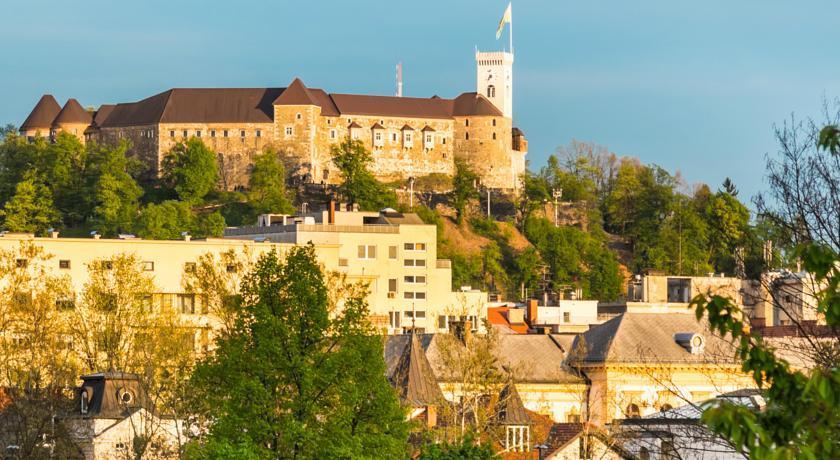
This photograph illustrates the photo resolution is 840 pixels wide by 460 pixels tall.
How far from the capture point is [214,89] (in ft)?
543

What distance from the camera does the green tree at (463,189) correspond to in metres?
160

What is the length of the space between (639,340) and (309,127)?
9220 centimetres

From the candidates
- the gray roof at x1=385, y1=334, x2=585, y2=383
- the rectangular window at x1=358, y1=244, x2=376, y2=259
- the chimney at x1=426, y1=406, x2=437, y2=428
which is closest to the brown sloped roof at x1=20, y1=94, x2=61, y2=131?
the rectangular window at x1=358, y1=244, x2=376, y2=259

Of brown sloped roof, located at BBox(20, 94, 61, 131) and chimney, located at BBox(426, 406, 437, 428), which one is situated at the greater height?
brown sloped roof, located at BBox(20, 94, 61, 131)

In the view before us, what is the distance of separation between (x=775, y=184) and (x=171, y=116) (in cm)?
13575

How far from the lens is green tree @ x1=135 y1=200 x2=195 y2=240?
13375 centimetres

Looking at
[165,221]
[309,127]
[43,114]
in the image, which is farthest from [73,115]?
[165,221]

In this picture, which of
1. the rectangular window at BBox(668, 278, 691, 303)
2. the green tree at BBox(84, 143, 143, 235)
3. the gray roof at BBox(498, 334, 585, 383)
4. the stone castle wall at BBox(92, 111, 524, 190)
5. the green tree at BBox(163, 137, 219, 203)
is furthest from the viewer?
the stone castle wall at BBox(92, 111, 524, 190)

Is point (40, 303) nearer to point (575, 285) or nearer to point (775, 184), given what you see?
point (775, 184)

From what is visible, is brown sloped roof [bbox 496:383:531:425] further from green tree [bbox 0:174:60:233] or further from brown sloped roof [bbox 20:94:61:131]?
brown sloped roof [bbox 20:94:61:131]

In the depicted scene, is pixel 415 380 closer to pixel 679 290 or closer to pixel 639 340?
pixel 639 340

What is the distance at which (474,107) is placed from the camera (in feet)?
554

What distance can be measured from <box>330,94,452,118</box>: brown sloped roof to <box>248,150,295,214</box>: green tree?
37.6 ft

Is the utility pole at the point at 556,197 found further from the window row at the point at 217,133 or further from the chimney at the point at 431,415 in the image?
the chimney at the point at 431,415
